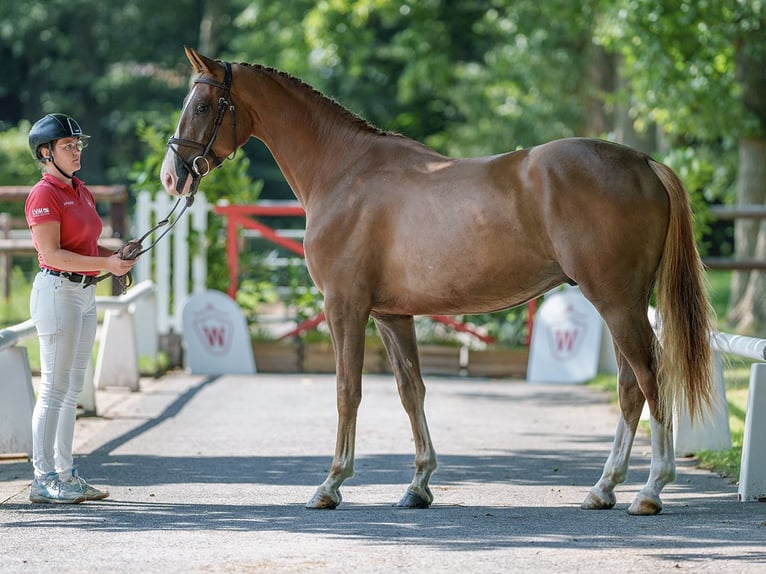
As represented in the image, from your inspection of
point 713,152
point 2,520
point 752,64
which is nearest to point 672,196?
point 2,520

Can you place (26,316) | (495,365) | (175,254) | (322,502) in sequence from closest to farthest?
(322,502), (495,365), (175,254), (26,316)

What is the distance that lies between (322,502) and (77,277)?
1.77 m

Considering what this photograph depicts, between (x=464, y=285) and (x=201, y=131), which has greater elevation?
(x=201, y=131)

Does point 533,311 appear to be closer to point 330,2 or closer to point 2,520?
point 2,520

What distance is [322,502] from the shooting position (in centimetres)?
685

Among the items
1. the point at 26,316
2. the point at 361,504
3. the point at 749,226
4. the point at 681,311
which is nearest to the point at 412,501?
the point at 361,504

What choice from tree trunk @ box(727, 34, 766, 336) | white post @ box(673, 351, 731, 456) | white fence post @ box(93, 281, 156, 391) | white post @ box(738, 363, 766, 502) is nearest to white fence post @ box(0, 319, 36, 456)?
white fence post @ box(93, 281, 156, 391)

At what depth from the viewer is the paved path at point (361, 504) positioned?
5.60 meters

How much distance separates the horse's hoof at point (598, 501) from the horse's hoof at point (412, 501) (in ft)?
2.73

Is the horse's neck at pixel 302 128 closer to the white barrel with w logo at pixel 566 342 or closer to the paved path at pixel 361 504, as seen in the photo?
the paved path at pixel 361 504

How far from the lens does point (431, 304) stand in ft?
23.1

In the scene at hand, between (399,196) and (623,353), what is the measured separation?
A: 4.78 ft

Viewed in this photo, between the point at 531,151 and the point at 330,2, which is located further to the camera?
the point at 330,2

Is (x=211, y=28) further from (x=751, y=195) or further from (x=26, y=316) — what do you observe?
(x=26, y=316)
